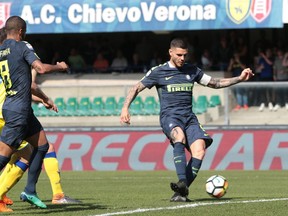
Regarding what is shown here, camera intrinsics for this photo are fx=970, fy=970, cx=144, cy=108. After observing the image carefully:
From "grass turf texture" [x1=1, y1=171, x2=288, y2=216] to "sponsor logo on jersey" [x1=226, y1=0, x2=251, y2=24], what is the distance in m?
5.47

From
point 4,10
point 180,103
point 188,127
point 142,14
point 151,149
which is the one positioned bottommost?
point 151,149

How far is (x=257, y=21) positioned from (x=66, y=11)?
5.01 metres

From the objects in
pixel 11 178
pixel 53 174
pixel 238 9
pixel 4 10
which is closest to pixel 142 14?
pixel 238 9

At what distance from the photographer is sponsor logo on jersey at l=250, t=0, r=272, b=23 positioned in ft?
76.4

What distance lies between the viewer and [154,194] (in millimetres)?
12938

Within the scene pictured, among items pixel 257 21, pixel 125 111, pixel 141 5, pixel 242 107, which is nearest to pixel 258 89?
pixel 242 107

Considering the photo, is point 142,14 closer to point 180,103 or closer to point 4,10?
point 4,10

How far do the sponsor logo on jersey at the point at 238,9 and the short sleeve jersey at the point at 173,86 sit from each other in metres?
11.9

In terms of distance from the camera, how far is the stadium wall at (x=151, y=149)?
66.9ft

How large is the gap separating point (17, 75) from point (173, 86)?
248 centimetres

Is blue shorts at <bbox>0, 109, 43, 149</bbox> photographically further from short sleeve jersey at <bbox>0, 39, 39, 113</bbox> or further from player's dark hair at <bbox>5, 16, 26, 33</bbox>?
player's dark hair at <bbox>5, 16, 26, 33</bbox>

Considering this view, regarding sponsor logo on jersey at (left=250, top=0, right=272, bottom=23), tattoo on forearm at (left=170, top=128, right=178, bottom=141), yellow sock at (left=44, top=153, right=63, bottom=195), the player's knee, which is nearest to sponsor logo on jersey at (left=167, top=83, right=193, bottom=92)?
tattoo on forearm at (left=170, top=128, right=178, bottom=141)

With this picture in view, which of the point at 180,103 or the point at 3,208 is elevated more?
the point at 180,103

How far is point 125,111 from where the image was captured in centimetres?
1135
